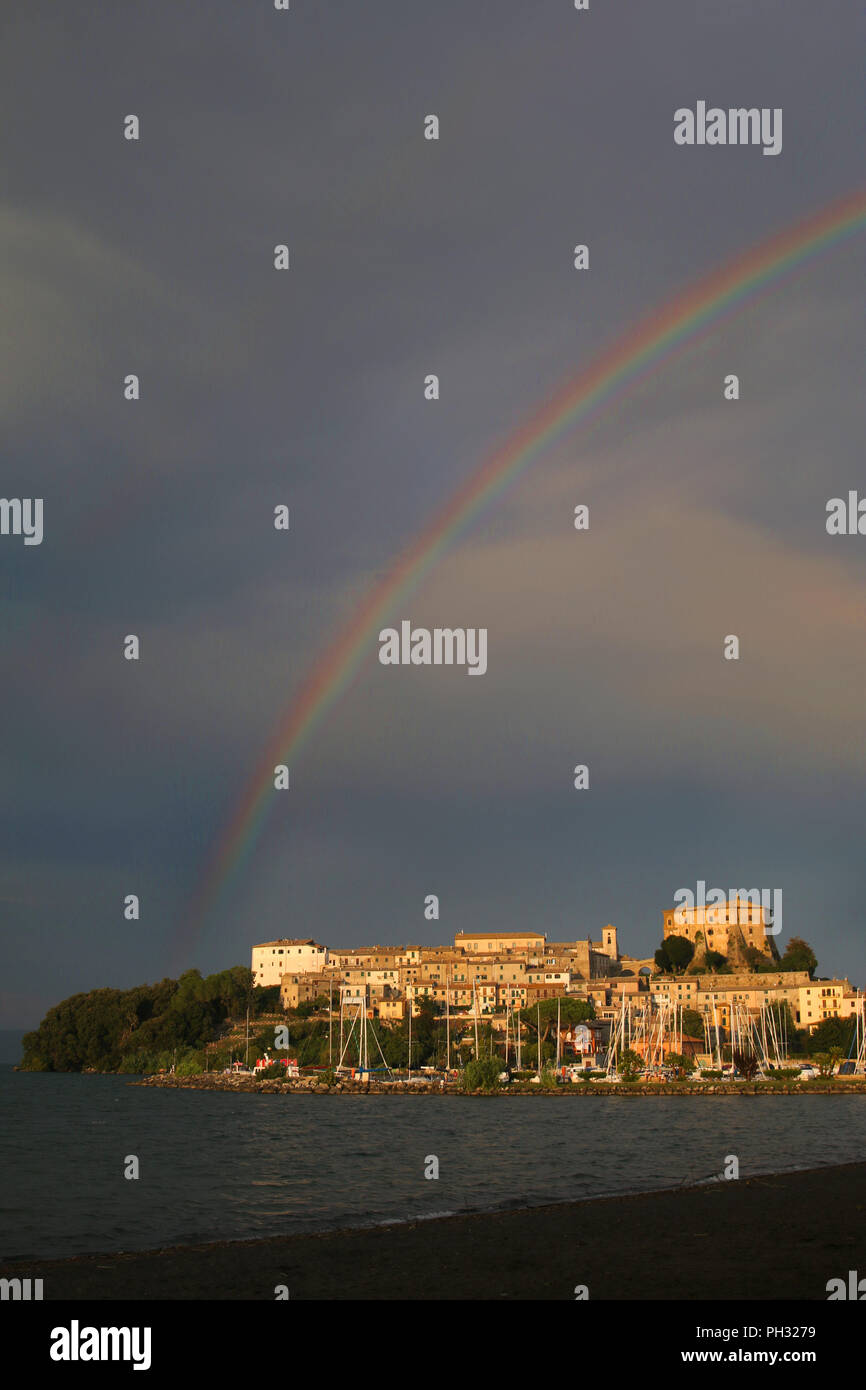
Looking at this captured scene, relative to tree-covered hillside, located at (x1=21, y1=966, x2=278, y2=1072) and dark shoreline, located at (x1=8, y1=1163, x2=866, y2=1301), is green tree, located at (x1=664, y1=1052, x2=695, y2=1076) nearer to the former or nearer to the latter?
tree-covered hillside, located at (x1=21, y1=966, x2=278, y2=1072)

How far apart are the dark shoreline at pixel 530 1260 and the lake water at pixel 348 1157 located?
4684 millimetres

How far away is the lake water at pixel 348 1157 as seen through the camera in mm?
33125

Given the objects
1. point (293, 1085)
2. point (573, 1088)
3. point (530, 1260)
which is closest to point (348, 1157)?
point (530, 1260)

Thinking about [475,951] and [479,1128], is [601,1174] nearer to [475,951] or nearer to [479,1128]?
[479,1128]

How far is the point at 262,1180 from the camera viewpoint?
4344 cm

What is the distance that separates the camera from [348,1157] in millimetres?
51750

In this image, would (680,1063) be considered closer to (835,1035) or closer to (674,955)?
(835,1035)

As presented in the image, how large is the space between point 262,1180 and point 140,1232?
13.2 meters

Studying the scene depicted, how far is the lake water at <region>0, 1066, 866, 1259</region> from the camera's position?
109 feet

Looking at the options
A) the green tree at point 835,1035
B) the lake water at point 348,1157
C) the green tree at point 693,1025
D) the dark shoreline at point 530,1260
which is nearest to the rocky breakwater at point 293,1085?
the lake water at point 348,1157

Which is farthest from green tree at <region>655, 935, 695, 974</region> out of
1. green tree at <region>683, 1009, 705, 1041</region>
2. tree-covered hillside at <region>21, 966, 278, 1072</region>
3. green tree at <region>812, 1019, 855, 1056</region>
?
tree-covered hillside at <region>21, 966, 278, 1072</region>

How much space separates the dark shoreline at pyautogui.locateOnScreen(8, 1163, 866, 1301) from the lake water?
468 cm

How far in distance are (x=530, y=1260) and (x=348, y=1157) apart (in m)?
32.4
